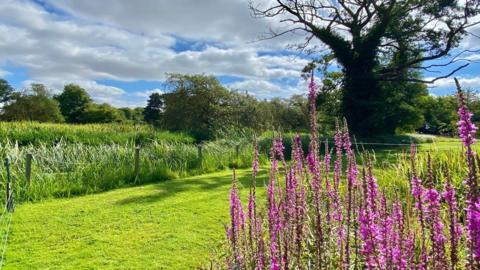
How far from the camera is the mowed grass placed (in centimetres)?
462

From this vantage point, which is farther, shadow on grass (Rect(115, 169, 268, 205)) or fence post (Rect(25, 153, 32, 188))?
fence post (Rect(25, 153, 32, 188))

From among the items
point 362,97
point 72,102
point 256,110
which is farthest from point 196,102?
point 72,102

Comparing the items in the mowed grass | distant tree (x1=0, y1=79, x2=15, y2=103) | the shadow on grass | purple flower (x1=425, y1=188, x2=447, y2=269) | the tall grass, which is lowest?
the mowed grass

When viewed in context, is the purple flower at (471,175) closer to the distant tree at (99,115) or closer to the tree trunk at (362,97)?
the tree trunk at (362,97)

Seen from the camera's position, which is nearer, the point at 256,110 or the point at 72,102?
the point at 256,110

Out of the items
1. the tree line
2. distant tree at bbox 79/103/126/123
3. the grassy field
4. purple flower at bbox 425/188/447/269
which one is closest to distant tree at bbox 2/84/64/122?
distant tree at bbox 79/103/126/123

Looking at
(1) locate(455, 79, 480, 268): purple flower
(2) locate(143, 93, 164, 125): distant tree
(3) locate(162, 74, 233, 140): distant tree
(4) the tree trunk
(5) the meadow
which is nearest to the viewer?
(1) locate(455, 79, 480, 268): purple flower

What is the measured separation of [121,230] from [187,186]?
3424 mm

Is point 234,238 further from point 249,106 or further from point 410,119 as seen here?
point 249,106

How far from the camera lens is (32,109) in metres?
44.2

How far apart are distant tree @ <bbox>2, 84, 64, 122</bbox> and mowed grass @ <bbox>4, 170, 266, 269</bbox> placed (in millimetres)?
40716

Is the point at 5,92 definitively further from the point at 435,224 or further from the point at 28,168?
the point at 435,224

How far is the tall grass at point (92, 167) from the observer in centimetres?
827

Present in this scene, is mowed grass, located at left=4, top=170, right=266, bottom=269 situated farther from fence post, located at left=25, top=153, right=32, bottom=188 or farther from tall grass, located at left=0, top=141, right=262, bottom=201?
fence post, located at left=25, top=153, right=32, bottom=188
